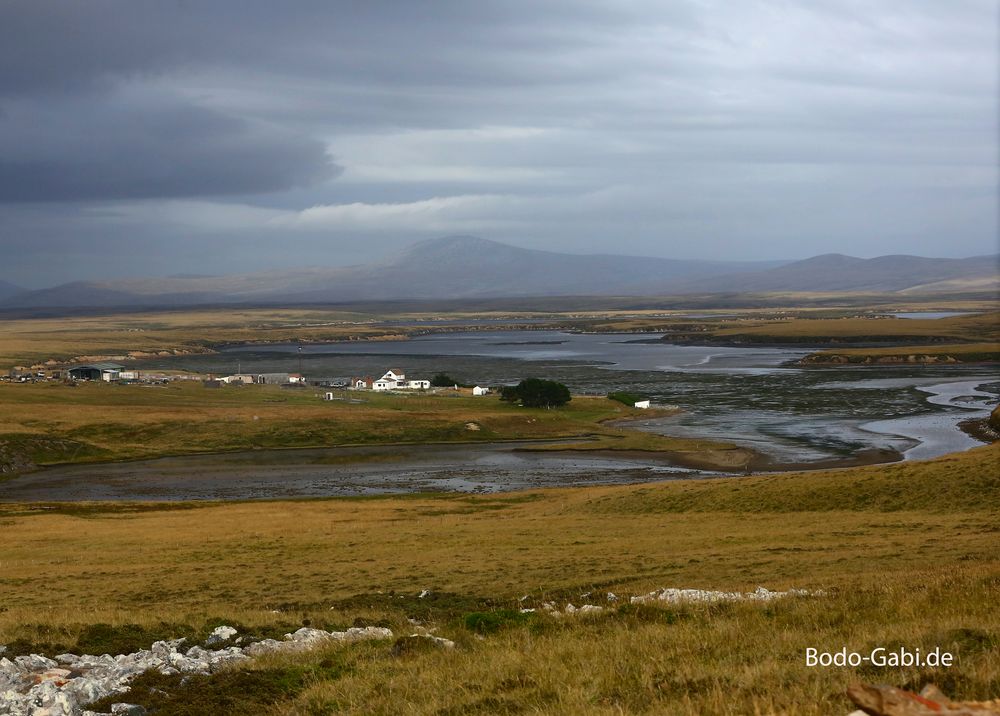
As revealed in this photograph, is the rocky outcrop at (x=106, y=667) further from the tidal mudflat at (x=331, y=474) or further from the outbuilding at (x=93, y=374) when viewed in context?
the outbuilding at (x=93, y=374)

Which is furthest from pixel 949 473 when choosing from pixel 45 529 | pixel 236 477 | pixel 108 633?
pixel 236 477

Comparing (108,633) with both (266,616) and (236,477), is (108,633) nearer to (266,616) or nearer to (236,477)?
(266,616)

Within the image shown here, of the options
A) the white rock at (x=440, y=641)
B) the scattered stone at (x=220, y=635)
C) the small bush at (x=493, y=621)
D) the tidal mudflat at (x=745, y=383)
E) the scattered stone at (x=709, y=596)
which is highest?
the white rock at (x=440, y=641)

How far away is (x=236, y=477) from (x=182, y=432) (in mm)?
16483

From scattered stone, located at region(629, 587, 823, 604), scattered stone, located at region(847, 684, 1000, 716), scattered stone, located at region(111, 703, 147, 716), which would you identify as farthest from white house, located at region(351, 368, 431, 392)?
scattered stone, located at region(847, 684, 1000, 716)

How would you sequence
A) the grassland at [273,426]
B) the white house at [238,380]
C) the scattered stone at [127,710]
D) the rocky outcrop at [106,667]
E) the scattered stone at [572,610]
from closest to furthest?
the scattered stone at [127,710], the rocky outcrop at [106,667], the scattered stone at [572,610], the grassland at [273,426], the white house at [238,380]

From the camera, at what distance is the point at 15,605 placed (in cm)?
1981

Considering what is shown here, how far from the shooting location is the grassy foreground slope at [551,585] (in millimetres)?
8938

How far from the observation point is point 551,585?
19438mm

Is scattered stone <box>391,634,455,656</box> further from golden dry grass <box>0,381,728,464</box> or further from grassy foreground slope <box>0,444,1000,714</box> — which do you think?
golden dry grass <box>0,381,728,464</box>

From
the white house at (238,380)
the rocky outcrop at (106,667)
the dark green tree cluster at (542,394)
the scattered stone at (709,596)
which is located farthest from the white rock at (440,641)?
the white house at (238,380)

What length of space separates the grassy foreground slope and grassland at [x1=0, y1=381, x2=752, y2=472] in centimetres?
2278

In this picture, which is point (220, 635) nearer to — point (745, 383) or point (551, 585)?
point (551, 585)

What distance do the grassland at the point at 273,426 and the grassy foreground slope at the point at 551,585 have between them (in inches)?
897
